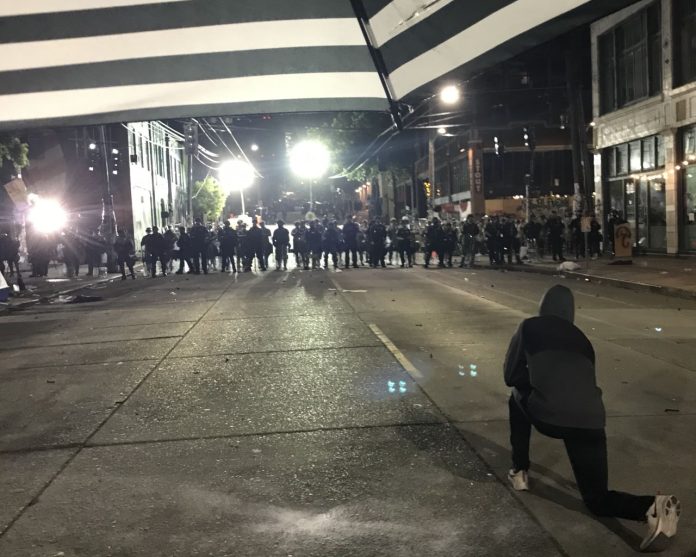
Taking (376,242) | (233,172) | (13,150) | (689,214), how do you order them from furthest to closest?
(233,172)
(376,242)
(13,150)
(689,214)

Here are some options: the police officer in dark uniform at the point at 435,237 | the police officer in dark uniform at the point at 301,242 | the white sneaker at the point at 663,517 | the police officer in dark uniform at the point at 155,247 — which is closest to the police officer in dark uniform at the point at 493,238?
the police officer in dark uniform at the point at 435,237

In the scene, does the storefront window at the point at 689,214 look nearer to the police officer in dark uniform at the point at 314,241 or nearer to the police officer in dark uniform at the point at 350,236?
the police officer in dark uniform at the point at 350,236

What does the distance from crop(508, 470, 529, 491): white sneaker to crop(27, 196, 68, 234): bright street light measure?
→ 1008 inches

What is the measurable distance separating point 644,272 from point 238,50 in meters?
16.9

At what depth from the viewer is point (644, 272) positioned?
18125mm

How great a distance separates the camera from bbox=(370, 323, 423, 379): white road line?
297 inches

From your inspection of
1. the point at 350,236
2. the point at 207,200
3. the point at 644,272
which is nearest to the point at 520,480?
the point at 644,272

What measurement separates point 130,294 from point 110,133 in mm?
20778

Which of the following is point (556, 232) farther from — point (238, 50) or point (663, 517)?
point (238, 50)

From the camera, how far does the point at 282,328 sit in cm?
1094

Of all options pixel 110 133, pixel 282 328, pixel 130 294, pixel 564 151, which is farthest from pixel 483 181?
pixel 282 328

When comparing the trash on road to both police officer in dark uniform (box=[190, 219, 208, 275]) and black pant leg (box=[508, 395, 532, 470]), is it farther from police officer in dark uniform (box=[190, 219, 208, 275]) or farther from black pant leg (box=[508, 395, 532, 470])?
black pant leg (box=[508, 395, 532, 470])

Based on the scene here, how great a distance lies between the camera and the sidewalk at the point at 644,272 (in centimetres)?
1492

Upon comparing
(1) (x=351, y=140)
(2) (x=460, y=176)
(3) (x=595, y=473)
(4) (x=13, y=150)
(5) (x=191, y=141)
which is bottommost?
(3) (x=595, y=473)
